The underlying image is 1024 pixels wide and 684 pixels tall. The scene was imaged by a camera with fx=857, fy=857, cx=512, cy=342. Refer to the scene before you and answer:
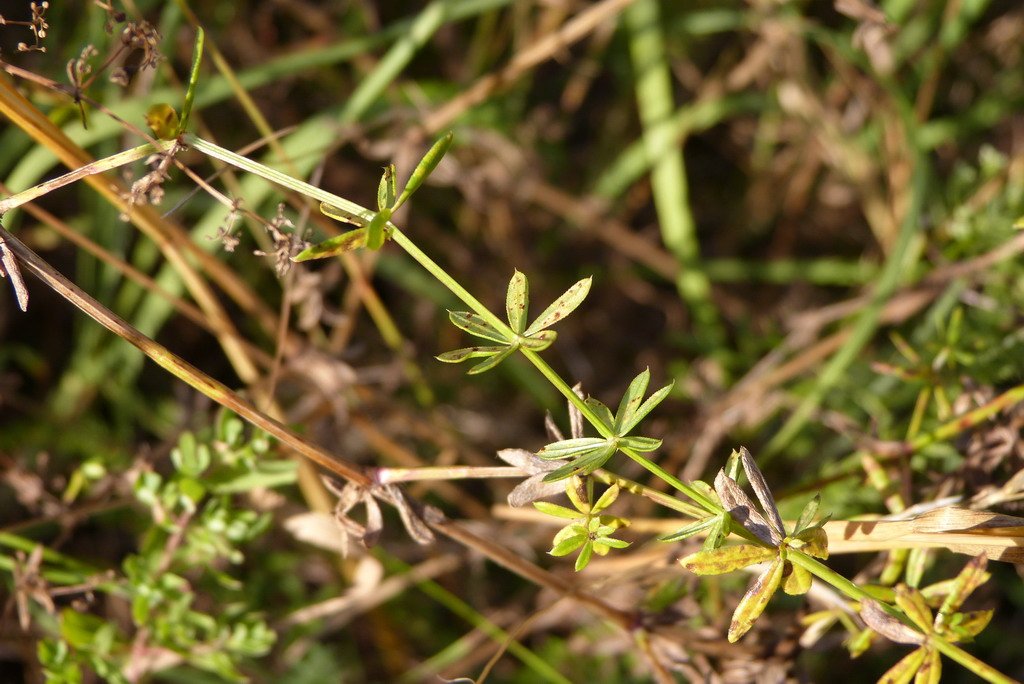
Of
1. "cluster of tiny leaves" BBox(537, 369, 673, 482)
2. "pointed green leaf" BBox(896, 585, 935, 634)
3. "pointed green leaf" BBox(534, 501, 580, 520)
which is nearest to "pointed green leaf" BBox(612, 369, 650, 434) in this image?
"cluster of tiny leaves" BBox(537, 369, 673, 482)

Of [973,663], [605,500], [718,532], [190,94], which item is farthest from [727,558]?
[190,94]

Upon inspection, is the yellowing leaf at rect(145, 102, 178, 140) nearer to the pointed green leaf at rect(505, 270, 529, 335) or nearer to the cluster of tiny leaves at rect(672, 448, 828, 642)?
the pointed green leaf at rect(505, 270, 529, 335)

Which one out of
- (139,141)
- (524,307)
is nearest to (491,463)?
(139,141)

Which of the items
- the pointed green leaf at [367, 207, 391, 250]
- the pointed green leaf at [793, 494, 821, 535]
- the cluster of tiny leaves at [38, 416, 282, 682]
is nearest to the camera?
the pointed green leaf at [367, 207, 391, 250]

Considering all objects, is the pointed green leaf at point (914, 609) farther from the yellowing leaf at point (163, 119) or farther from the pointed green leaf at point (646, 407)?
the yellowing leaf at point (163, 119)

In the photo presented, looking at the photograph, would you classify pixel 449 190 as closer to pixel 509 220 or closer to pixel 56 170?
pixel 509 220
